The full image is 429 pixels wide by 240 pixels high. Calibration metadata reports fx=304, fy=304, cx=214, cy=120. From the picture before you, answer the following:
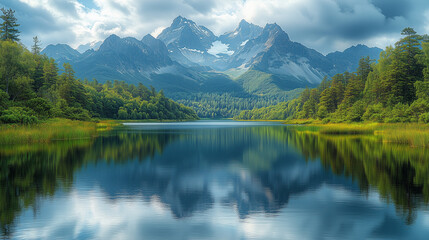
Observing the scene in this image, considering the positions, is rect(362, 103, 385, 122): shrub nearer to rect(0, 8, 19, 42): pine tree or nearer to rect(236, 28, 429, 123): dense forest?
rect(236, 28, 429, 123): dense forest

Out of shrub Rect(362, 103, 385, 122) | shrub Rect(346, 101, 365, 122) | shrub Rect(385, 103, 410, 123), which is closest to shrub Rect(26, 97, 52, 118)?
shrub Rect(385, 103, 410, 123)

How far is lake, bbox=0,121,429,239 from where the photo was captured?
13414 mm

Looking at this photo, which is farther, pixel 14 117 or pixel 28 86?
pixel 28 86

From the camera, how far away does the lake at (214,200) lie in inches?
528

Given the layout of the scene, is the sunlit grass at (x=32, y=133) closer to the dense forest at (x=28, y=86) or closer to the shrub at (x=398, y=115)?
the dense forest at (x=28, y=86)

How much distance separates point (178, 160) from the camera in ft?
119

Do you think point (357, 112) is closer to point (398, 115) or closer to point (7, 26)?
point (398, 115)

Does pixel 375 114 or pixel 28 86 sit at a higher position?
pixel 28 86

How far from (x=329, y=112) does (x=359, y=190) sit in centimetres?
13077

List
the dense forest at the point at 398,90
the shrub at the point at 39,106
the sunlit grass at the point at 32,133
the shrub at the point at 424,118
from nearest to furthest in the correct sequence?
the sunlit grass at the point at 32,133, the shrub at the point at 39,106, the shrub at the point at 424,118, the dense forest at the point at 398,90

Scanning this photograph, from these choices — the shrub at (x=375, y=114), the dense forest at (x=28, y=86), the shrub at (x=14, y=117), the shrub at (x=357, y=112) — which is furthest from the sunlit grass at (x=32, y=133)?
the shrub at (x=357, y=112)

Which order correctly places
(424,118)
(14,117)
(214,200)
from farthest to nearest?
(424,118) < (14,117) < (214,200)

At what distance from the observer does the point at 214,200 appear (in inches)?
728

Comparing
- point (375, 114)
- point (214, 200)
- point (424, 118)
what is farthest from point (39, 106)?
point (375, 114)
